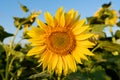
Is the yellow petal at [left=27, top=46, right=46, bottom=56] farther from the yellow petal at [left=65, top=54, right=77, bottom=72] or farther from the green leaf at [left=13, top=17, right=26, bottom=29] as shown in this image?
the green leaf at [left=13, top=17, right=26, bottom=29]

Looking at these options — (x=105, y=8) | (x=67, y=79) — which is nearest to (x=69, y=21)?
(x=67, y=79)

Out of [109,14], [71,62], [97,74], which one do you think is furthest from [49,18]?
[109,14]

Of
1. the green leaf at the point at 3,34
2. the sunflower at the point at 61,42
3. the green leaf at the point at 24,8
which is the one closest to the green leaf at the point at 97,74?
the sunflower at the point at 61,42

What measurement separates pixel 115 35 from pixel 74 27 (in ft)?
5.83

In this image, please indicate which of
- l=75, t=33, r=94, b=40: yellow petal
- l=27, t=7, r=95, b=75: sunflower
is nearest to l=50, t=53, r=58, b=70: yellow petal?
l=27, t=7, r=95, b=75: sunflower

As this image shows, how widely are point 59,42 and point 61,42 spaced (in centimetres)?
1

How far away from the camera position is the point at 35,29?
2084 millimetres

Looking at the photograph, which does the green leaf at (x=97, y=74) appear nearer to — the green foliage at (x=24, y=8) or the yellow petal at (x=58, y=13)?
the yellow petal at (x=58, y=13)

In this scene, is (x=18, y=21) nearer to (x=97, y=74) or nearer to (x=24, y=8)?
(x=24, y=8)

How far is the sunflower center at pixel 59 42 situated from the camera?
2.16m

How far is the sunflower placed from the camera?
2086mm

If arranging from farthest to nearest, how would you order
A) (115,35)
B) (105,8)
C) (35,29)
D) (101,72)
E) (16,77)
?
(105,8)
(115,35)
(16,77)
(101,72)
(35,29)

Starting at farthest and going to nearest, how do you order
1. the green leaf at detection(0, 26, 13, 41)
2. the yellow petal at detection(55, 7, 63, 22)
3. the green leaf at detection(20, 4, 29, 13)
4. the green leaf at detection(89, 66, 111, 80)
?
the green leaf at detection(20, 4, 29, 13) < the green leaf at detection(0, 26, 13, 41) < the green leaf at detection(89, 66, 111, 80) < the yellow petal at detection(55, 7, 63, 22)

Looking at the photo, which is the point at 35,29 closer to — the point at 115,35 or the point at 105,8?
the point at 115,35
